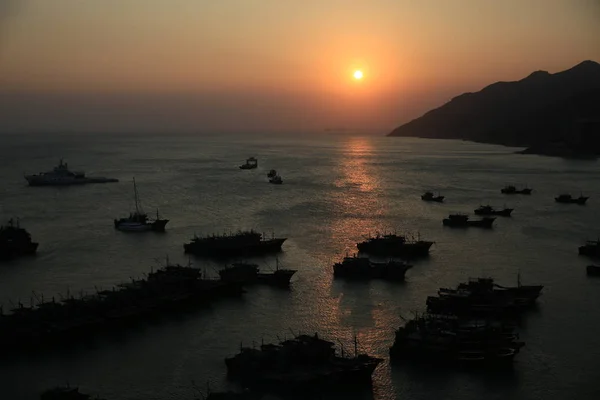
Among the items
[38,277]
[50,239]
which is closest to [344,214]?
[50,239]

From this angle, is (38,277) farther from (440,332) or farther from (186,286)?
(440,332)

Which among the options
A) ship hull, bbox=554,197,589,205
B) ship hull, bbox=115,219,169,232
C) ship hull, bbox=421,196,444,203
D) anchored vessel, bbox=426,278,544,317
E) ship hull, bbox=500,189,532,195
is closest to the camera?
anchored vessel, bbox=426,278,544,317

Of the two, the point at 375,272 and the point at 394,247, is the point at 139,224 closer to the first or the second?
the point at 394,247

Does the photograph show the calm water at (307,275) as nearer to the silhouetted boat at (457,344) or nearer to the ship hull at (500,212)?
the silhouetted boat at (457,344)

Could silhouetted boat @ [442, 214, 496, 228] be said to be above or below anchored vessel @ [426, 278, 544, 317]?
below

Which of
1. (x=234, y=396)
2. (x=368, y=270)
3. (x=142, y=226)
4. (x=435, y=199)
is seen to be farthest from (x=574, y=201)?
(x=234, y=396)

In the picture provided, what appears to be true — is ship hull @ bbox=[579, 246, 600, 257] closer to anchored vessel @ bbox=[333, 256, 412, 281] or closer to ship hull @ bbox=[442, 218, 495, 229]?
ship hull @ bbox=[442, 218, 495, 229]

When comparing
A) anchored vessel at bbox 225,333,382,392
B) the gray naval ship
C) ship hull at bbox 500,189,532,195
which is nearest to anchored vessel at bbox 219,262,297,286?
anchored vessel at bbox 225,333,382,392
